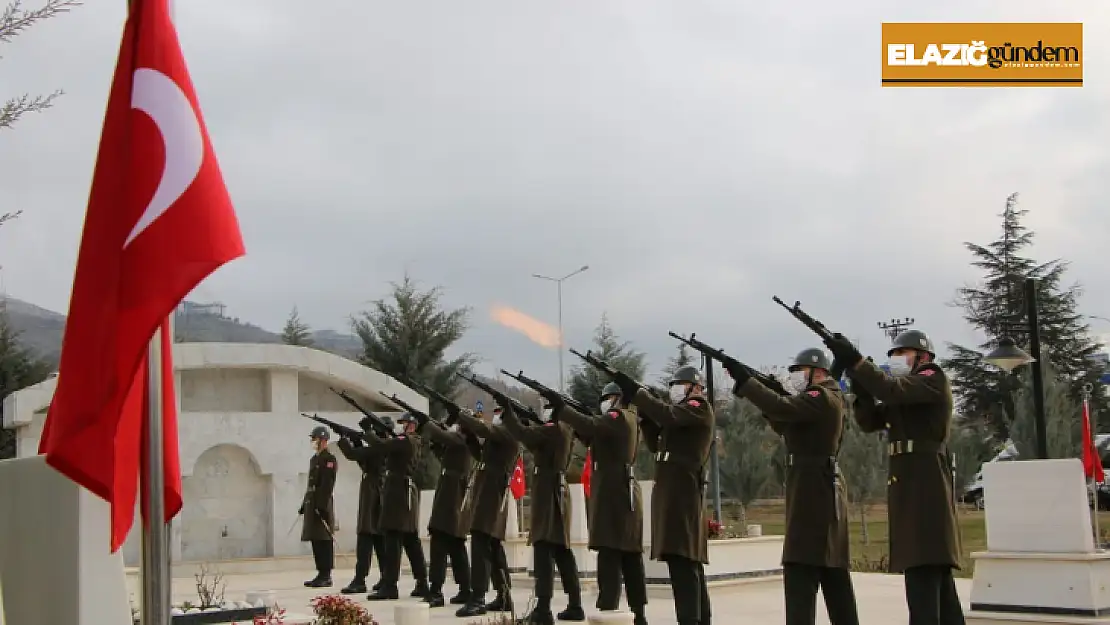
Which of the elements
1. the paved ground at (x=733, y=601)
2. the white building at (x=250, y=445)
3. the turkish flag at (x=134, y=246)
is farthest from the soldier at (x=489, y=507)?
the white building at (x=250, y=445)

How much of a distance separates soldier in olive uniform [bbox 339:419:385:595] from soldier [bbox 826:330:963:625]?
25.6ft

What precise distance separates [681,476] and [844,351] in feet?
7.12

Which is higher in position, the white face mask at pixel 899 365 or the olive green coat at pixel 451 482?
the white face mask at pixel 899 365

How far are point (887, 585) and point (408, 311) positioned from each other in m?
20.4

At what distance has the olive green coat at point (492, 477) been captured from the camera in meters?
11.1

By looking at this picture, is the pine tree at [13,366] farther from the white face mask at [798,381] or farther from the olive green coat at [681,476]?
the white face mask at [798,381]

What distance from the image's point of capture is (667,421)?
8383 millimetres

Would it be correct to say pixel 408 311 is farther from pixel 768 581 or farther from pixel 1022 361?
pixel 1022 361

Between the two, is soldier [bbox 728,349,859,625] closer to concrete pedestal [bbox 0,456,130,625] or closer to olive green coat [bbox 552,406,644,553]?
olive green coat [bbox 552,406,644,553]

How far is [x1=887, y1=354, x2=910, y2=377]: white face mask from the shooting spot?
22.7 feet

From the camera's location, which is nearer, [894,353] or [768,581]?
[894,353]

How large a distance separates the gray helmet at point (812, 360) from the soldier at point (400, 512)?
6605 millimetres

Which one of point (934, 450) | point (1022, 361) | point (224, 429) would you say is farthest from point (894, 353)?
point (224, 429)

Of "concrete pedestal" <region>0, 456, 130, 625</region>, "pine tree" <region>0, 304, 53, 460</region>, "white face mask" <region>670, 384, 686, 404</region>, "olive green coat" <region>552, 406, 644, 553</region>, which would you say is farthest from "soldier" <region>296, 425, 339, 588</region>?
"pine tree" <region>0, 304, 53, 460</region>
